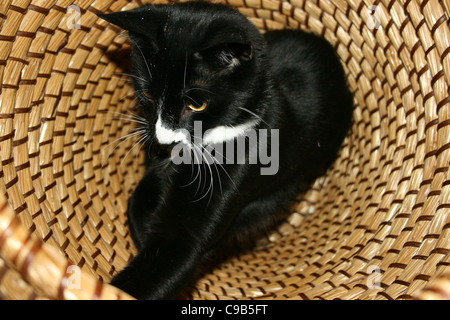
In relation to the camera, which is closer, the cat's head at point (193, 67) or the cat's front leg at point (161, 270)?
the cat's head at point (193, 67)

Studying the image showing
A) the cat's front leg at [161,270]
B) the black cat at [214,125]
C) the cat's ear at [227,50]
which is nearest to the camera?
the cat's ear at [227,50]

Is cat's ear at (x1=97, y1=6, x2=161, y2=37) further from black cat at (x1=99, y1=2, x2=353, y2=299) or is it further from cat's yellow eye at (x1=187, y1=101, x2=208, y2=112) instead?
cat's yellow eye at (x1=187, y1=101, x2=208, y2=112)

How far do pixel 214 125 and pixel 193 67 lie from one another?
0.45 feet

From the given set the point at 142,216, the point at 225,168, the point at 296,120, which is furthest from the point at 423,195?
the point at 142,216

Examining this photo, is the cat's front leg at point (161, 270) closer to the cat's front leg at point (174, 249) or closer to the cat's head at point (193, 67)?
the cat's front leg at point (174, 249)

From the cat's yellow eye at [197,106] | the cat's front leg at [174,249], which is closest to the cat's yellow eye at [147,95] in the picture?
the cat's yellow eye at [197,106]

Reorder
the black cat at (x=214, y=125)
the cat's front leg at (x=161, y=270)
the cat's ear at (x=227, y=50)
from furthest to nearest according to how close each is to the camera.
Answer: the cat's front leg at (x=161, y=270) < the black cat at (x=214, y=125) < the cat's ear at (x=227, y=50)

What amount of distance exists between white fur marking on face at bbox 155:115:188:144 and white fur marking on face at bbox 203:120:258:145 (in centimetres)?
6

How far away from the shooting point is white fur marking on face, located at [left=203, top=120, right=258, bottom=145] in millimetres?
1002

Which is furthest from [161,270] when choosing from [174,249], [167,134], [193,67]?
[193,67]

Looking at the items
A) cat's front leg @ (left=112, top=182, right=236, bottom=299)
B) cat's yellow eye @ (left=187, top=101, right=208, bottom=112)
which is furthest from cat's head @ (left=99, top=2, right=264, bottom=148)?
cat's front leg @ (left=112, top=182, right=236, bottom=299)

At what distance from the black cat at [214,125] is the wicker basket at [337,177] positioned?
0.11m

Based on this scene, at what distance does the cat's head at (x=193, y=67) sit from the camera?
34.8 inches

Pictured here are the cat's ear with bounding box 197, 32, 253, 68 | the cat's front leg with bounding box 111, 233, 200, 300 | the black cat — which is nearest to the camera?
the cat's ear with bounding box 197, 32, 253, 68
